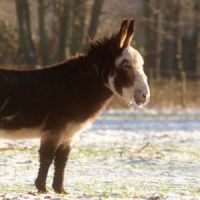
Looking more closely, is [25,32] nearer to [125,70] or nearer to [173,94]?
[173,94]

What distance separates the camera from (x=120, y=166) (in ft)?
50.2

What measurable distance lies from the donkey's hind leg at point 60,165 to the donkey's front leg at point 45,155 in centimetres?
29

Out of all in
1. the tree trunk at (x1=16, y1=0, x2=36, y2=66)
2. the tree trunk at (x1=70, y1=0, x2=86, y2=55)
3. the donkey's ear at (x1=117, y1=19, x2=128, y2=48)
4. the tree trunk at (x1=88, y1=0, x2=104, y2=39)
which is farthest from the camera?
the tree trunk at (x1=70, y1=0, x2=86, y2=55)

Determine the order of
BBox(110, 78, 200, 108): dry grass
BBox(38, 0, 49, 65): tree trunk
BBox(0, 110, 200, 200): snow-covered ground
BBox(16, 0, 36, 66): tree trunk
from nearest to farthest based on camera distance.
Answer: BBox(0, 110, 200, 200): snow-covered ground → BBox(110, 78, 200, 108): dry grass → BBox(16, 0, 36, 66): tree trunk → BBox(38, 0, 49, 65): tree trunk

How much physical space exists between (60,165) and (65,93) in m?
1.10

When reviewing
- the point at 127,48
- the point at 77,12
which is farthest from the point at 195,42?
the point at 127,48

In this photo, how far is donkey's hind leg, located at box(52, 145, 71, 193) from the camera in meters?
11.2

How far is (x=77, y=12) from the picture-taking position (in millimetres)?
38594

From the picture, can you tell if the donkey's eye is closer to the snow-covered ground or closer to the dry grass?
the snow-covered ground

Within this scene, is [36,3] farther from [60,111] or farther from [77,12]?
[60,111]

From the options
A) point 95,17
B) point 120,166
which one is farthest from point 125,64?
point 95,17

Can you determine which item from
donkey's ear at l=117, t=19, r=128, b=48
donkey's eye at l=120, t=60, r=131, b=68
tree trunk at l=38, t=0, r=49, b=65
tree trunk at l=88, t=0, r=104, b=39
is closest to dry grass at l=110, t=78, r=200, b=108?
tree trunk at l=88, t=0, r=104, b=39

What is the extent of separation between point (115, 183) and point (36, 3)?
25.6 metres

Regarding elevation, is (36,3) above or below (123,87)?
above
